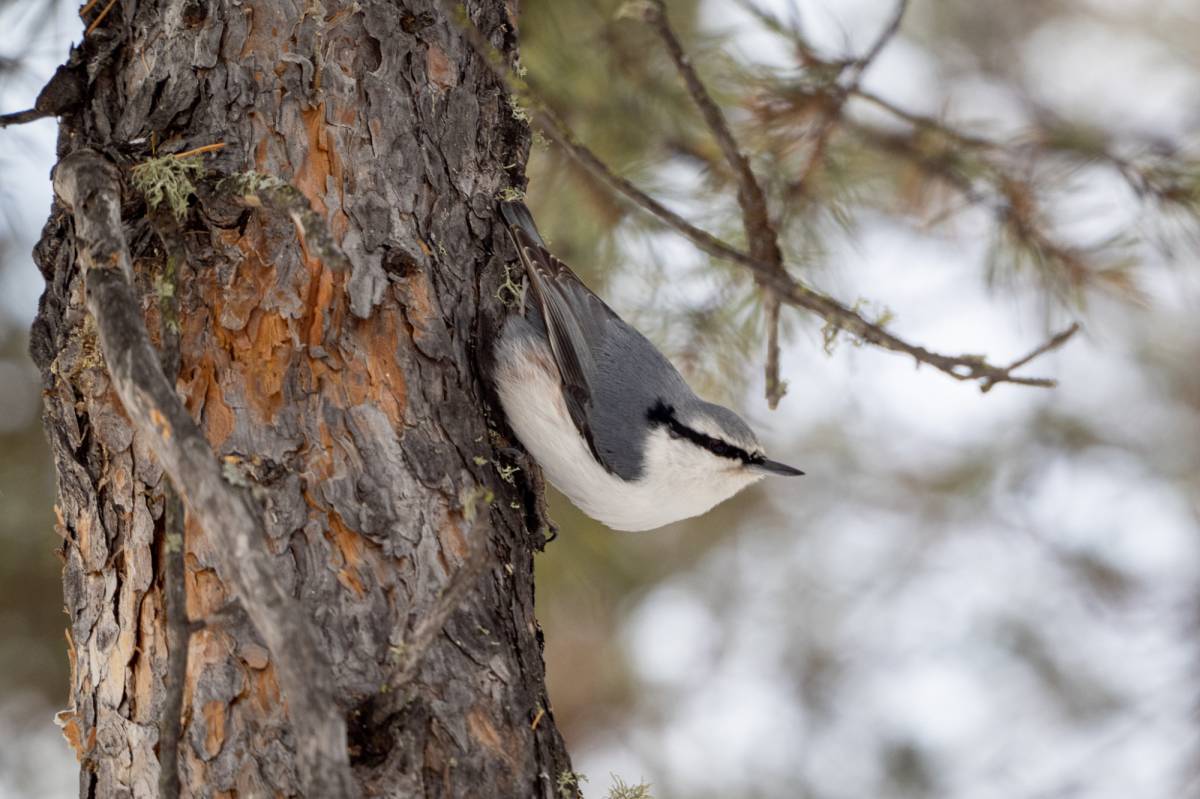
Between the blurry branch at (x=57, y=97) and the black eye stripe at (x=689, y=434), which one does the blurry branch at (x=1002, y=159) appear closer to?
the black eye stripe at (x=689, y=434)

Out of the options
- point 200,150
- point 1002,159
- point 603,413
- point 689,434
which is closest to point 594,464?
point 603,413

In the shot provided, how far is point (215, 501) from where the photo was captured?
128 centimetres

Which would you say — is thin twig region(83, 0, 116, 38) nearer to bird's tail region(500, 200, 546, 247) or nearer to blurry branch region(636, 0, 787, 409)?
bird's tail region(500, 200, 546, 247)

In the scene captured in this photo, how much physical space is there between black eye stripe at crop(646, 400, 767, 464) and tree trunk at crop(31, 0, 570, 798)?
551mm

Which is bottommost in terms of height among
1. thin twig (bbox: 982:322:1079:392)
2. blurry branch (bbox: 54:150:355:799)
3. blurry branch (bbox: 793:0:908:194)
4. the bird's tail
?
blurry branch (bbox: 54:150:355:799)

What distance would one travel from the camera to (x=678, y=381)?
2600 mm

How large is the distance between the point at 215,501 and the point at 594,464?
1186mm

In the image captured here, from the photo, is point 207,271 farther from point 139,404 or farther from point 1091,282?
point 1091,282

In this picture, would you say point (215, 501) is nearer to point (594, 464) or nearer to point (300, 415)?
point (300, 415)

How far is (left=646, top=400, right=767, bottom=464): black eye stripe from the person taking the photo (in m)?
2.51

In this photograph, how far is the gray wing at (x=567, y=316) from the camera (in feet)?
7.27

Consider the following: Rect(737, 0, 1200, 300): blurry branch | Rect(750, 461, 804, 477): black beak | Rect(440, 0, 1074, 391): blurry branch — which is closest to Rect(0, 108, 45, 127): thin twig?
Rect(440, 0, 1074, 391): blurry branch

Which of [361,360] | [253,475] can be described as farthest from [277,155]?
[253,475]

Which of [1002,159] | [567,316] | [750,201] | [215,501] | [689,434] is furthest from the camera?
[1002,159]
